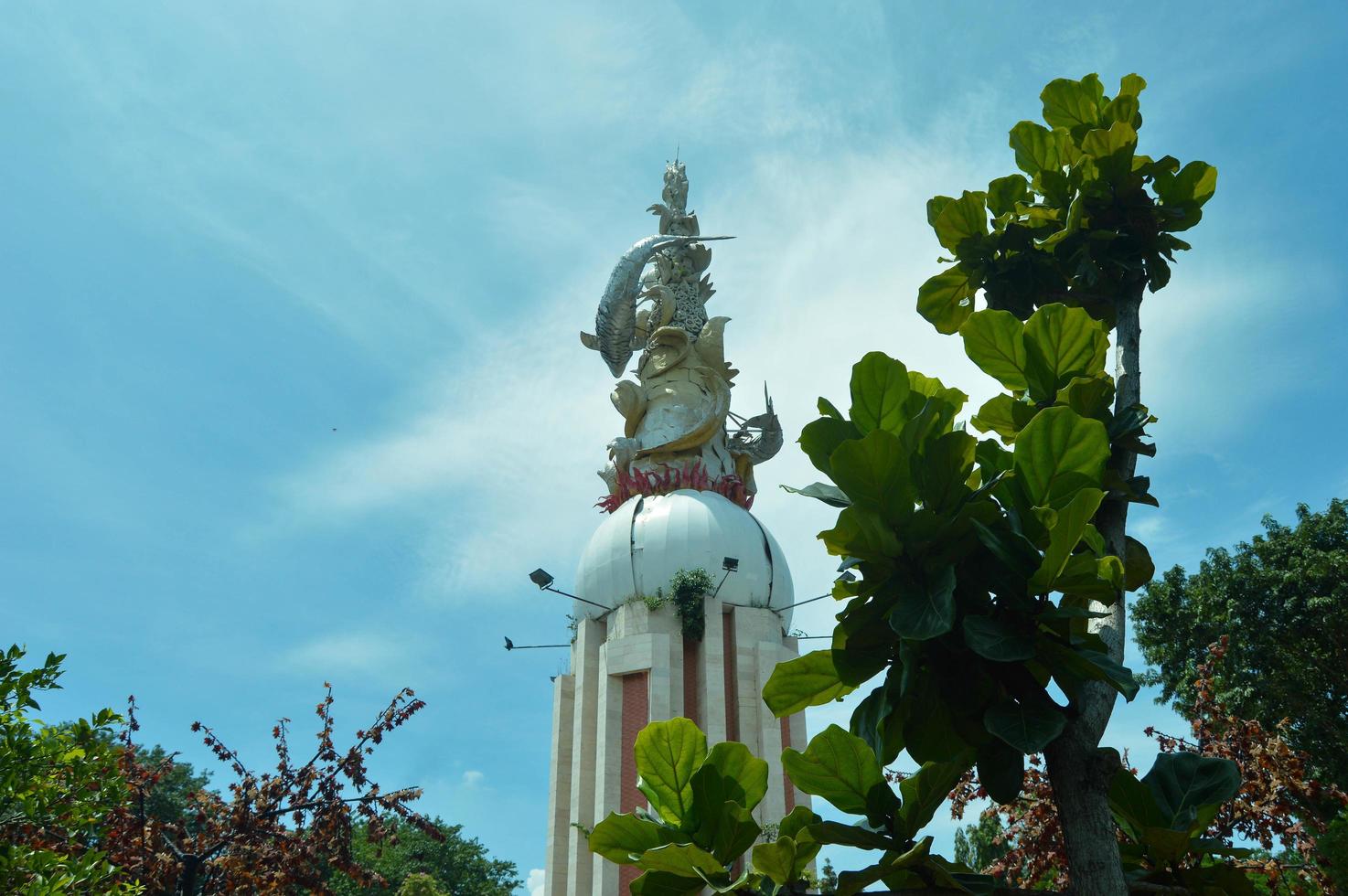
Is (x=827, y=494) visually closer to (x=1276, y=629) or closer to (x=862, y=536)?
(x=862, y=536)

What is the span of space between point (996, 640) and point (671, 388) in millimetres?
25182

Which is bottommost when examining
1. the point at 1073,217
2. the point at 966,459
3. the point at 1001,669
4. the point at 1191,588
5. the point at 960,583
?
the point at 1001,669

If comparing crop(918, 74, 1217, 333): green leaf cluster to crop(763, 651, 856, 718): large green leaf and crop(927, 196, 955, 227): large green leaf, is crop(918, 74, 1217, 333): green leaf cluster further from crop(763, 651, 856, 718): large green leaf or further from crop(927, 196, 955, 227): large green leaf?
crop(763, 651, 856, 718): large green leaf

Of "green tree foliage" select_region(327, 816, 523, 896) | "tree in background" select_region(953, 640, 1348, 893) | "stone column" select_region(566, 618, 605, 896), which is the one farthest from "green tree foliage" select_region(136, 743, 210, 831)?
"tree in background" select_region(953, 640, 1348, 893)

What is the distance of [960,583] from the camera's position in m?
3.02

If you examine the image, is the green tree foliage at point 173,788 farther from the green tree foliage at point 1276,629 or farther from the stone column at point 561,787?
the green tree foliage at point 1276,629

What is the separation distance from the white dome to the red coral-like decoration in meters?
0.62

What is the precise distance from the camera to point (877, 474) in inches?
113

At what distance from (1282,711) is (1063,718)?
909 inches

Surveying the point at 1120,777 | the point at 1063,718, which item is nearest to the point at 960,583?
the point at 1063,718

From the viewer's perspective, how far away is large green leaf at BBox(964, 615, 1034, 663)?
2750 millimetres

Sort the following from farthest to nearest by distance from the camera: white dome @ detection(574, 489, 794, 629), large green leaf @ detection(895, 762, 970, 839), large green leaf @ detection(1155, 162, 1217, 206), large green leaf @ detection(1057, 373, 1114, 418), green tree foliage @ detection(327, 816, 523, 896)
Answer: green tree foliage @ detection(327, 816, 523, 896) → white dome @ detection(574, 489, 794, 629) → large green leaf @ detection(1155, 162, 1217, 206) → large green leaf @ detection(1057, 373, 1114, 418) → large green leaf @ detection(895, 762, 970, 839)

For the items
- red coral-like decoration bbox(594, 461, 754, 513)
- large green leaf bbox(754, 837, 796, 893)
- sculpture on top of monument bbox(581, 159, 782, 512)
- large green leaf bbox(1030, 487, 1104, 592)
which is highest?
sculpture on top of monument bbox(581, 159, 782, 512)

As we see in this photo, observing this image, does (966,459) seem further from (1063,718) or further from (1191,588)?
(1191,588)
